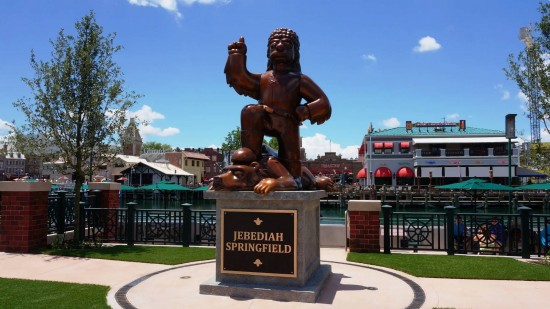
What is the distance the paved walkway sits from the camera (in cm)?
508

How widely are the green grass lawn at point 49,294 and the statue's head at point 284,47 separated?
412cm

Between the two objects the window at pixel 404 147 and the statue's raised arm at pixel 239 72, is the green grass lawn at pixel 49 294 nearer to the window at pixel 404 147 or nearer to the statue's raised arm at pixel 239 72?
the statue's raised arm at pixel 239 72

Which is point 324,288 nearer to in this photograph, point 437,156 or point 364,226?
point 364,226

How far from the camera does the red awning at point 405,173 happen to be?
152 feet

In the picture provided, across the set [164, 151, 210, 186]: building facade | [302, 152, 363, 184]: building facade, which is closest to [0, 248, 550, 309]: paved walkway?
[164, 151, 210, 186]: building facade

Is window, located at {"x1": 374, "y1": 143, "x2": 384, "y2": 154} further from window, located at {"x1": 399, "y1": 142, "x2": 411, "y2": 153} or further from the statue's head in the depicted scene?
the statue's head

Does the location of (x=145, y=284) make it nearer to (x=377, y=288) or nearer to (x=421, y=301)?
(x=377, y=288)

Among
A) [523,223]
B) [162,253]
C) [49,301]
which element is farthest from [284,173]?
[523,223]

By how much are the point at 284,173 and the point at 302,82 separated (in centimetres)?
141

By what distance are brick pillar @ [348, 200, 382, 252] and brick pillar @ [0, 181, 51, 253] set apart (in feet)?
24.2

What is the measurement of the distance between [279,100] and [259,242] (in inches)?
81.1

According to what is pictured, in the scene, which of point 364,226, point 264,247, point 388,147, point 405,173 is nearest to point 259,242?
point 264,247

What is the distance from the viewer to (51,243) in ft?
33.4

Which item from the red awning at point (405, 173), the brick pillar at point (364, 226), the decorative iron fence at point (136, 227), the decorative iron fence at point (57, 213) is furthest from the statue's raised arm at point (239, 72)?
the red awning at point (405, 173)
